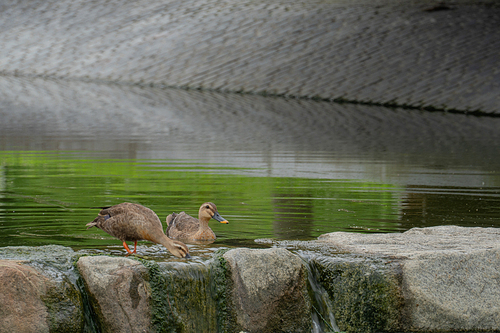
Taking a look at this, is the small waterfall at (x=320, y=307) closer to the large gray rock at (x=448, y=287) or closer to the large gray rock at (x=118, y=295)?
the large gray rock at (x=448, y=287)

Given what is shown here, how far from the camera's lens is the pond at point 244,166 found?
734cm

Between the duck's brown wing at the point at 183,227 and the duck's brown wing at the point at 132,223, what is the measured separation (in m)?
1.40

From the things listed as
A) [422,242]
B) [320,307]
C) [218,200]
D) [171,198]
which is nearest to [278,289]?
[320,307]

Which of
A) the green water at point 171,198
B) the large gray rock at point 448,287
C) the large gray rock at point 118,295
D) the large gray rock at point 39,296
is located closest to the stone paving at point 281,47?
the green water at point 171,198

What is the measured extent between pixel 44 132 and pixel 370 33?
39.8ft

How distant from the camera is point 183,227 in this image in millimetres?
6730

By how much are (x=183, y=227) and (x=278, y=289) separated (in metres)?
2.11

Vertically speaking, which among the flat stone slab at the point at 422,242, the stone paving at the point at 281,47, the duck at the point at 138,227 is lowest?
the flat stone slab at the point at 422,242

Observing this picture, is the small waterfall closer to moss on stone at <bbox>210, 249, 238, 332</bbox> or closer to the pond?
moss on stone at <bbox>210, 249, 238, 332</bbox>

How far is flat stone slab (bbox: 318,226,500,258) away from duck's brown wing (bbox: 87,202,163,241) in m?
1.43

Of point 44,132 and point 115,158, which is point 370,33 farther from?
point 115,158

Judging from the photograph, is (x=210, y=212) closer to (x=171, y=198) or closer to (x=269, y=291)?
(x=269, y=291)

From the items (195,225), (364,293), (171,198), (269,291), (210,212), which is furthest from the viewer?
(171,198)

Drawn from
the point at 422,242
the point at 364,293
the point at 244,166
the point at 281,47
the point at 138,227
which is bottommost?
the point at 364,293
